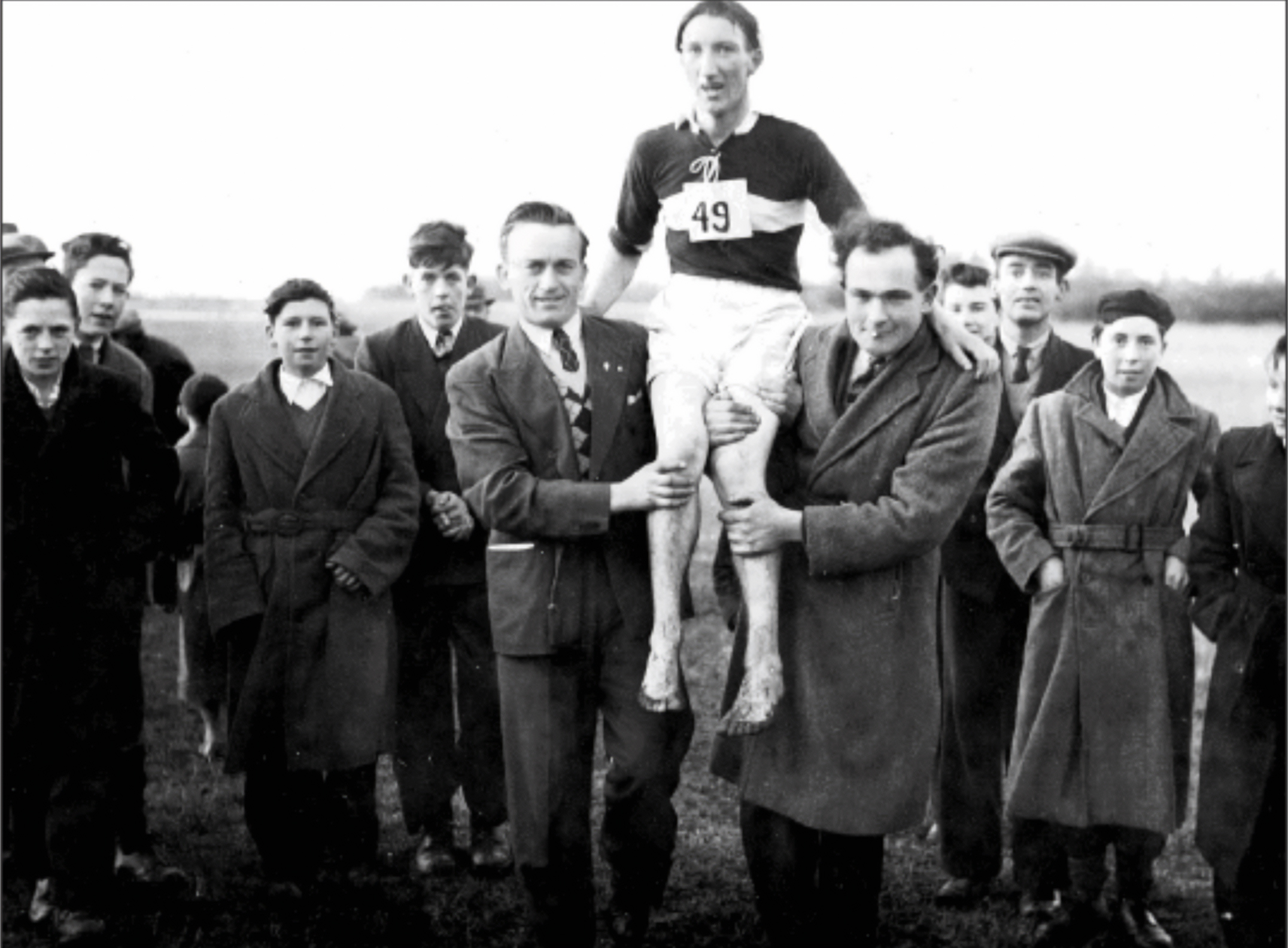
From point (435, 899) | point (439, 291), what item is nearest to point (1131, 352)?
point (439, 291)

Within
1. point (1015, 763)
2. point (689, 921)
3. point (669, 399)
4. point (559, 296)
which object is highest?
point (559, 296)

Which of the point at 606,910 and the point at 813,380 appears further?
the point at 606,910

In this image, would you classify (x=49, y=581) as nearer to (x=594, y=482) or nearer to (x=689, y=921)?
(x=594, y=482)

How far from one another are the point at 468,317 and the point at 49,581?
2.14 meters

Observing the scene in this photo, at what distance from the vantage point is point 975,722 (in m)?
5.58

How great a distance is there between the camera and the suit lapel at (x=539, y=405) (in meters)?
4.35

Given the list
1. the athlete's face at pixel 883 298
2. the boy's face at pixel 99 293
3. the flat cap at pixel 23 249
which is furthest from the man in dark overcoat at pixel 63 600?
the athlete's face at pixel 883 298

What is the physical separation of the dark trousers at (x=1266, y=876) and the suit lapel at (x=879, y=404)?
1.61 m

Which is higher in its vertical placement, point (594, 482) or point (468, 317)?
point (468, 317)

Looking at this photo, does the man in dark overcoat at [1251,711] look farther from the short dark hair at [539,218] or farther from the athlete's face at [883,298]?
the short dark hair at [539,218]

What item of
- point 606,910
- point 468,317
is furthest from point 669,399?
point 468,317

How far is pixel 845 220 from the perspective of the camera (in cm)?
421

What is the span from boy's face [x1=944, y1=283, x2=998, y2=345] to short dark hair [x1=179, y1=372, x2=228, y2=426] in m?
3.34

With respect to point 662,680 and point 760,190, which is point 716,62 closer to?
point 760,190
